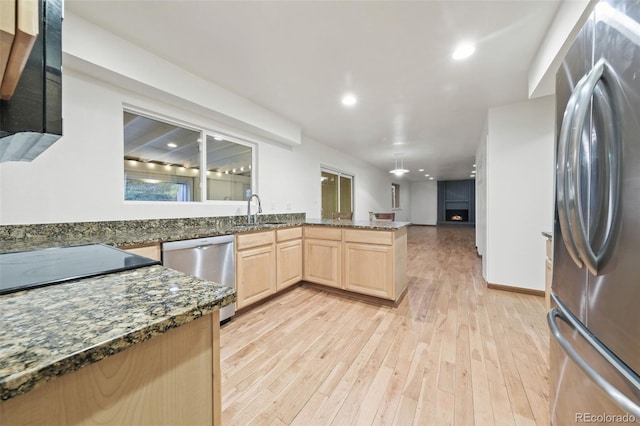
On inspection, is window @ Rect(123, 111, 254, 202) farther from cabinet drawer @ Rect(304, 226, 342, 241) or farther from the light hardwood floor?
the light hardwood floor

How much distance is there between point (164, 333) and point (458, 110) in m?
3.89

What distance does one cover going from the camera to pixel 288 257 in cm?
297

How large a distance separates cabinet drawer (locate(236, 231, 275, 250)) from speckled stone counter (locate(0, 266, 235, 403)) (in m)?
1.66

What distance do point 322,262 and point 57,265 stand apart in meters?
2.43

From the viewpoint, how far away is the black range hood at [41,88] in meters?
0.51

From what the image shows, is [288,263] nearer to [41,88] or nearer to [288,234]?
[288,234]

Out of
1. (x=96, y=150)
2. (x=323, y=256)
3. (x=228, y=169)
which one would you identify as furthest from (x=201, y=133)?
(x=323, y=256)

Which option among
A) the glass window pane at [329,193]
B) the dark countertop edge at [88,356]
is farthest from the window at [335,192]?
the dark countertop edge at [88,356]

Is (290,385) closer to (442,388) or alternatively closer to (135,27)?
(442,388)

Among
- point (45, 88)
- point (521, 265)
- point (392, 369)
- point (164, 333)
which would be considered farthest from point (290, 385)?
point (521, 265)

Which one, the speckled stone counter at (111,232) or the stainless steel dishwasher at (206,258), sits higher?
the speckled stone counter at (111,232)

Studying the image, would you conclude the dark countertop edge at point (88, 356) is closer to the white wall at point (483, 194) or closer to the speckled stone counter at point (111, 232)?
the speckled stone counter at point (111, 232)

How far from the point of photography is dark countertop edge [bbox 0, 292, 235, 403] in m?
0.32

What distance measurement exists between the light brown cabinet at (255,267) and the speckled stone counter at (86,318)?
1.69 meters
